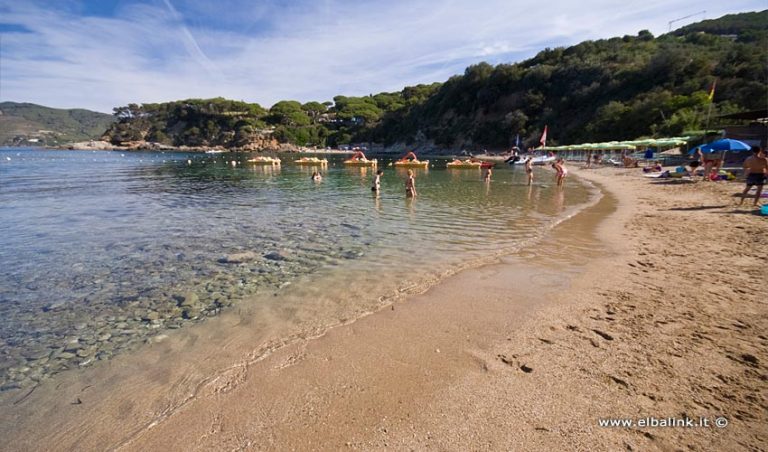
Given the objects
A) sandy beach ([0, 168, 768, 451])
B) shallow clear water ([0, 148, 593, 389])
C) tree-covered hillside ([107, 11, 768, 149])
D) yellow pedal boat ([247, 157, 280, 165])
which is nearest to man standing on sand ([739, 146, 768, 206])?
shallow clear water ([0, 148, 593, 389])

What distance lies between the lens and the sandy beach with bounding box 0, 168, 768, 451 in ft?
9.77

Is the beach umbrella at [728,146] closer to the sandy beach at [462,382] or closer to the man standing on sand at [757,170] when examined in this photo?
the man standing on sand at [757,170]

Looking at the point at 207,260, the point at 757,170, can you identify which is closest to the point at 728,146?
the point at 757,170

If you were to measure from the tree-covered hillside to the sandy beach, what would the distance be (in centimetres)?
4099

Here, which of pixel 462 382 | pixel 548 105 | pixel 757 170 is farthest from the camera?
pixel 548 105

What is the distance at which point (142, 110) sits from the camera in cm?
15525

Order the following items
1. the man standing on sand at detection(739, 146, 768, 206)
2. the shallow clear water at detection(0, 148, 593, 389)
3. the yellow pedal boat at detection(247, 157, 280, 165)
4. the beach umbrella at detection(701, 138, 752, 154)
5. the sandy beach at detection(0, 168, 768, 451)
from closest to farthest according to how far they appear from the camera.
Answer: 1. the sandy beach at detection(0, 168, 768, 451)
2. the shallow clear water at detection(0, 148, 593, 389)
3. the man standing on sand at detection(739, 146, 768, 206)
4. the beach umbrella at detection(701, 138, 752, 154)
5. the yellow pedal boat at detection(247, 157, 280, 165)

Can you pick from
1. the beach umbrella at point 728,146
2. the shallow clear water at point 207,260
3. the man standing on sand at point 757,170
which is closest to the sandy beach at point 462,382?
the shallow clear water at point 207,260

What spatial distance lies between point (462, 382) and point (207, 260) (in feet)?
22.3

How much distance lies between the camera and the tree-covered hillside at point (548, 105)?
164ft

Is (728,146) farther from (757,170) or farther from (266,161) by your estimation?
(266,161)

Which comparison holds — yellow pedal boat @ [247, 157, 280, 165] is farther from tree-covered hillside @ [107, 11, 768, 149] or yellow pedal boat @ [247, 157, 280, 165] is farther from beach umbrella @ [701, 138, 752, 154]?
tree-covered hillside @ [107, 11, 768, 149]

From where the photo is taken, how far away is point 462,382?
12.0ft

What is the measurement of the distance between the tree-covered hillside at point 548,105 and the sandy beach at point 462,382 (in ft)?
134
